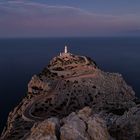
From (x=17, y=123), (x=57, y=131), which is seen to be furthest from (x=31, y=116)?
(x=57, y=131)

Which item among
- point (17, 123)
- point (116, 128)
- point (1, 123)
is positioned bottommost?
point (1, 123)

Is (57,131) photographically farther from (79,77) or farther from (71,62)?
(71,62)

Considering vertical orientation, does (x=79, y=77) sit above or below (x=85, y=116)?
below

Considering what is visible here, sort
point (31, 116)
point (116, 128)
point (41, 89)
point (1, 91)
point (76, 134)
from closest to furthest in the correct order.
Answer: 1. point (76, 134)
2. point (116, 128)
3. point (31, 116)
4. point (41, 89)
5. point (1, 91)

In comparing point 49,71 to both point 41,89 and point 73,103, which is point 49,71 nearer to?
point 41,89

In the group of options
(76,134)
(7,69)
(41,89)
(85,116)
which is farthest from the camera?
(7,69)

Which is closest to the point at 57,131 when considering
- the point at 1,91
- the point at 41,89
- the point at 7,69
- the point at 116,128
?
the point at 116,128

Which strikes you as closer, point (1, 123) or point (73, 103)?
point (73, 103)

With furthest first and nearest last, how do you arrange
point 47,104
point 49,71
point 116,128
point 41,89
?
point 49,71 → point 41,89 → point 47,104 → point 116,128

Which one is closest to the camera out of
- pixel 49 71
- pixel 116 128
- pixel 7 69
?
pixel 116 128

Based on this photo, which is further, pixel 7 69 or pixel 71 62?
pixel 7 69
